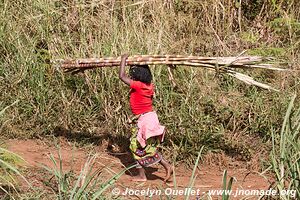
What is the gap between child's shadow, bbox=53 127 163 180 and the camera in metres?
6.30

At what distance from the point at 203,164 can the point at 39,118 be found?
1779 mm

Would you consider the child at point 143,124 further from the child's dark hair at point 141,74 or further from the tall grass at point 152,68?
the tall grass at point 152,68

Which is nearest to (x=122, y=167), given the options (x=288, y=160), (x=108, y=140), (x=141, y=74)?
(x=108, y=140)

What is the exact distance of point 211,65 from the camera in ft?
17.9

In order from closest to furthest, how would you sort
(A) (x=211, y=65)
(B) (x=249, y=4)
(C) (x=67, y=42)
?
(A) (x=211, y=65), (C) (x=67, y=42), (B) (x=249, y=4)

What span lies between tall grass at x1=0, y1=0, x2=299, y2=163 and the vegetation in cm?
1

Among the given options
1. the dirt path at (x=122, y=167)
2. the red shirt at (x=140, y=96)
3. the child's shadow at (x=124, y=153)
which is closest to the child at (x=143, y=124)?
the red shirt at (x=140, y=96)

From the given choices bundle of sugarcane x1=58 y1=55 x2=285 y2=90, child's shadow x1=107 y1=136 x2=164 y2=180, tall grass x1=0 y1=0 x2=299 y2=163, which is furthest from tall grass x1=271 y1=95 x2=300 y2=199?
child's shadow x1=107 y1=136 x2=164 y2=180

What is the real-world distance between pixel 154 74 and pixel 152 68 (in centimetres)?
Result: 9

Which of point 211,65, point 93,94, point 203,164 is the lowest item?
point 203,164

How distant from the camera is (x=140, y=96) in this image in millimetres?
5535

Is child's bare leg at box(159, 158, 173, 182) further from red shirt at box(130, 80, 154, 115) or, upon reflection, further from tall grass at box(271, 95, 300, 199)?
tall grass at box(271, 95, 300, 199)

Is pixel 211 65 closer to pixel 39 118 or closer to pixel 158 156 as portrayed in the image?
pixel 158 156

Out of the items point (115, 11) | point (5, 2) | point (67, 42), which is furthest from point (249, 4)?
point (5, 2)
